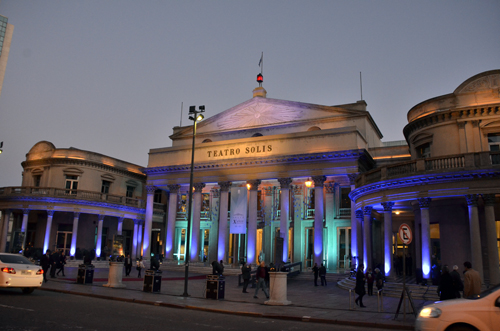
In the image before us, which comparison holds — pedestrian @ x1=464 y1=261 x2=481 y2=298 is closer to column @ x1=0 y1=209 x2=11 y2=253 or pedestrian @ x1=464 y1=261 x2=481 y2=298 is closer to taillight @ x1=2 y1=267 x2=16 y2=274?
taillight @ x1=2 y1=267 x2=16 y2=274

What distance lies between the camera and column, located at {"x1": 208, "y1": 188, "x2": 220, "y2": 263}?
4062cm

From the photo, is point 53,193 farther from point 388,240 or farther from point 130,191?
point 388,240

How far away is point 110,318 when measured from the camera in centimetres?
1102

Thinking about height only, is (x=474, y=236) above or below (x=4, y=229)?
below

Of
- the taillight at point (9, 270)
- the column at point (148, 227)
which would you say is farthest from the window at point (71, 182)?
the taillight at point (9, 270)

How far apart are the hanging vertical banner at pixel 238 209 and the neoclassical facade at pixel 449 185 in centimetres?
1079

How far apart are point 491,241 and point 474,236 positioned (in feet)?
2.23

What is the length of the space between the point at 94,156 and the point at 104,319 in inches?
1419

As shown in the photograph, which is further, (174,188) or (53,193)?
(53,193)

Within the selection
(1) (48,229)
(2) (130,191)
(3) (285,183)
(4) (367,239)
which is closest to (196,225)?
(3) (285,183)

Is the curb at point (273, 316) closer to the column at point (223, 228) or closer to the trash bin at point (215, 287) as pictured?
the trash bin at point (215, 287)

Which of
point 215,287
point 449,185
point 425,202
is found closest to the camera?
point 215,287

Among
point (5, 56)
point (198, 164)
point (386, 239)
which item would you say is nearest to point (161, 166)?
point (198, 164)

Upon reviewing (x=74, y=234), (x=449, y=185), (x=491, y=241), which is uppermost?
(x=449, y=185)
